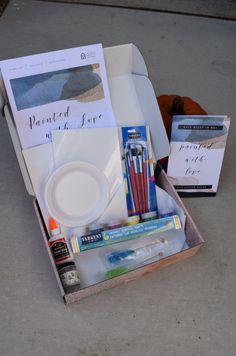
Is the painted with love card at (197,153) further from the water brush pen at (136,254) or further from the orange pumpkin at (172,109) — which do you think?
the water brush pen at (136,254)

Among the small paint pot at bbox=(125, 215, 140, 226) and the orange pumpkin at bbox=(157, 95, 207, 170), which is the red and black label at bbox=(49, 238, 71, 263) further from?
the orange pumpkin at bbox=(157, 95, 207, 170)

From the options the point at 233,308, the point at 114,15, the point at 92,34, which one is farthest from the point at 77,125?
the point at 114,15

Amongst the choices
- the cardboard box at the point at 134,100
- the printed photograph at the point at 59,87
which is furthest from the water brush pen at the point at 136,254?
the printed photograph at the point at 59,87

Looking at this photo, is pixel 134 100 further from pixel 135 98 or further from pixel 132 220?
pixel 132 220

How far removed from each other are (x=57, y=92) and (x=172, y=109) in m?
0.29

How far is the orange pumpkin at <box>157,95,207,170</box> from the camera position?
89cm

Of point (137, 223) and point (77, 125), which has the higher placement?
point (77, 125)

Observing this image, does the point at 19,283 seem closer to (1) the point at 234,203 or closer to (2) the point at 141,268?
(2) the point at 141,268

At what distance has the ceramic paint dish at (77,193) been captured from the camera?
80 cm

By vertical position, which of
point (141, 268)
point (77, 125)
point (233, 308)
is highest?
point (77, 125)

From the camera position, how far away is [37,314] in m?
0.74

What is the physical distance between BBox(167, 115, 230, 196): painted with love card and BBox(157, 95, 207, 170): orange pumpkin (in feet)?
0.14

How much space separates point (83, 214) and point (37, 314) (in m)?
0.22

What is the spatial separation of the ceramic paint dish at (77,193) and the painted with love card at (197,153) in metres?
0.19
